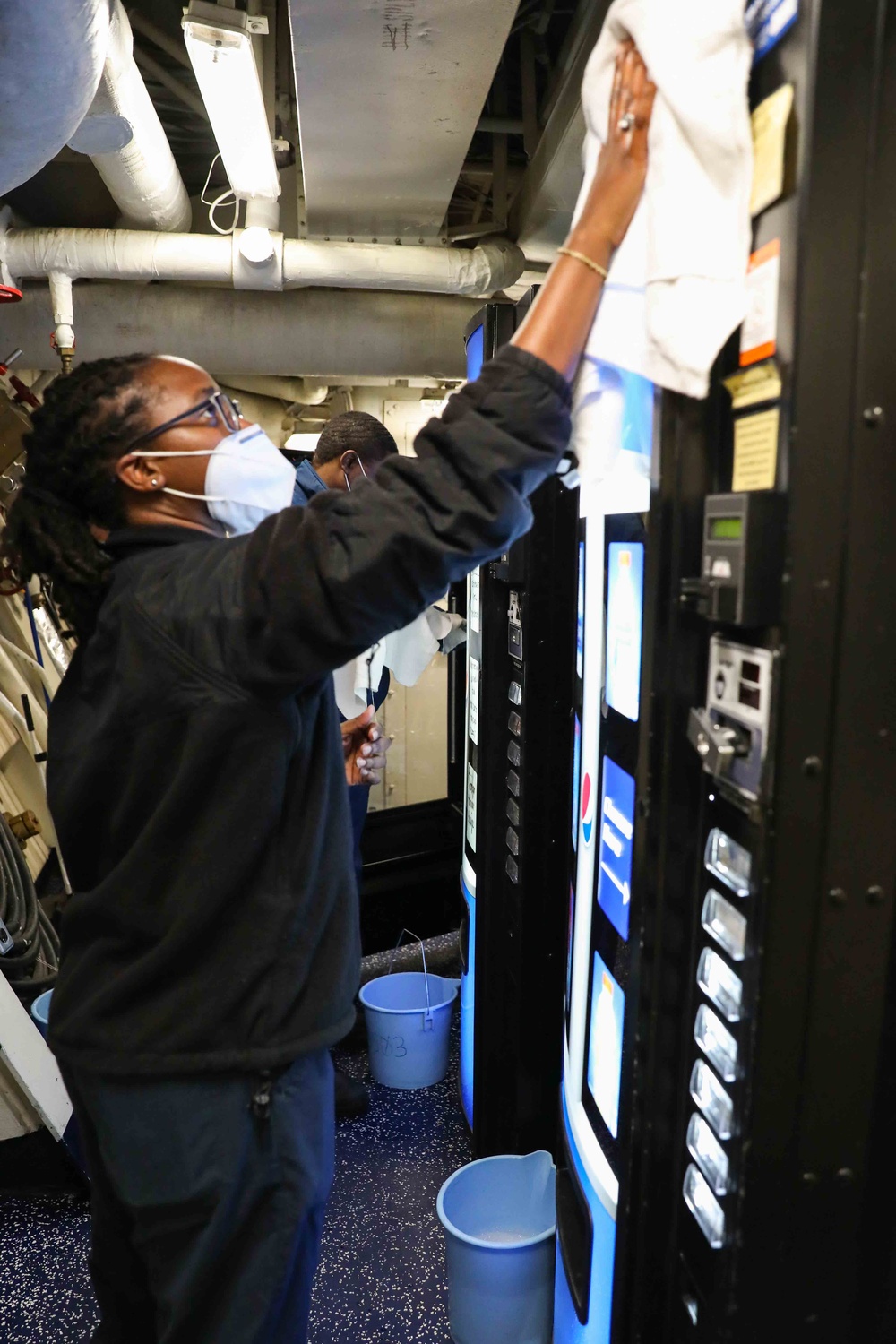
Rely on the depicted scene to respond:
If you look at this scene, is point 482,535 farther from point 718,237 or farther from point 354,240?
point 354,240

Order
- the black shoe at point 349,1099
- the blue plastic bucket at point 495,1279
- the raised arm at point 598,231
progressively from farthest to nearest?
the black shoe at point 349,1099 → the blue plastic bucket at point 495,1279 → the raised arm at point 598,231

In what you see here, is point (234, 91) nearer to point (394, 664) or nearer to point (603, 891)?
point (394, 664)

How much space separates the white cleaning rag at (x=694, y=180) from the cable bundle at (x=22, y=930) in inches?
102

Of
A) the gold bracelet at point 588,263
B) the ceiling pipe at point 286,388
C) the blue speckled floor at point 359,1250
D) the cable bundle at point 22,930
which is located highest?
the ceiling pipe at point 286,388

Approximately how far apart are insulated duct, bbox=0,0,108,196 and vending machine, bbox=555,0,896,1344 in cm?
127

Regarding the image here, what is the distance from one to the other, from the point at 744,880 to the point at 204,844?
673mm

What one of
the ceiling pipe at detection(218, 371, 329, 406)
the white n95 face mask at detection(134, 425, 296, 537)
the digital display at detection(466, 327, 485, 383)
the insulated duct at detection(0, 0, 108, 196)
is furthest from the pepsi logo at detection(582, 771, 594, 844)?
the ceiling pipe at detection(218, 371, 329, 406)

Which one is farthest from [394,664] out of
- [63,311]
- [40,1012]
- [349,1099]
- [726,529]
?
[726,529]

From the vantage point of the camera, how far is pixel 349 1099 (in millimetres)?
2805

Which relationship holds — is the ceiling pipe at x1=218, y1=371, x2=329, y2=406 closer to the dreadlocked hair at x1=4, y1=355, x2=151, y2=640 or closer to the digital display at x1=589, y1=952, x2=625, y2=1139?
the dreadlocked hair at x1=4, y1=355, x2=151, y2=640

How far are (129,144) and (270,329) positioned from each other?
1053mm

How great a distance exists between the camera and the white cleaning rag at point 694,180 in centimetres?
88

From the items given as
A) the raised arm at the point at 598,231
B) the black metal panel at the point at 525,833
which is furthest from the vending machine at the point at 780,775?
the black metal panel at the point at 525,833

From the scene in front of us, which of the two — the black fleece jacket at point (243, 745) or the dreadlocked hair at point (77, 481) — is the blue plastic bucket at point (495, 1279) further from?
the dreadlocked hair at point (77, 481)
